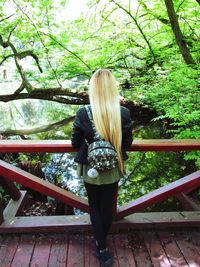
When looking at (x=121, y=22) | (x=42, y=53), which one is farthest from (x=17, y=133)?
(x=121, y=22)

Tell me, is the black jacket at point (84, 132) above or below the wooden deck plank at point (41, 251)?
above

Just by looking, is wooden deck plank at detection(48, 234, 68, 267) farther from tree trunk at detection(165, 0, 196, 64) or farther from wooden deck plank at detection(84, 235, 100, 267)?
tree trunk at detection(165, 0, 196, 64)

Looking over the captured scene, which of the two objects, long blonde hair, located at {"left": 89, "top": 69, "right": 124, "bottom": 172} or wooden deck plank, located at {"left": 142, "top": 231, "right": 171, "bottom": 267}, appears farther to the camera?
wooden deck plank, located at {"left": 142, "top": 231, "right": 171, "bottom": 267}

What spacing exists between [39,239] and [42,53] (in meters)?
8.25

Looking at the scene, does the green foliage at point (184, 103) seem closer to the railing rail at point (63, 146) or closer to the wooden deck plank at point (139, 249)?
the railing rail at point (63, 146)

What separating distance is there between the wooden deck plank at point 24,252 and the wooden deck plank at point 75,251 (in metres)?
0.34

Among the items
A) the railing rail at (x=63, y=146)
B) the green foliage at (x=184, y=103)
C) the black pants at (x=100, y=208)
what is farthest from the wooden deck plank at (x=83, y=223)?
the green foliage at (x=184, y=103)

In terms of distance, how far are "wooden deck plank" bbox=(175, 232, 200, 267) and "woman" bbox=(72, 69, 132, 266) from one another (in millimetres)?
657

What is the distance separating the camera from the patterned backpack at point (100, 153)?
7.04ft

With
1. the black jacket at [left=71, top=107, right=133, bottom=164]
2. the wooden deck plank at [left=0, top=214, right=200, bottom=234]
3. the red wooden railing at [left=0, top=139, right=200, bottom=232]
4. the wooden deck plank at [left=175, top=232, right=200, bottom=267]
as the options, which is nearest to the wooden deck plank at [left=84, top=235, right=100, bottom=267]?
the wooden deck plank at [left=0, top=214, right=200, bottom=234]

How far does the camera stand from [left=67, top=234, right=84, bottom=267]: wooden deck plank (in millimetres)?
2414

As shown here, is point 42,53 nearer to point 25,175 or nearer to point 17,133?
point 17,133

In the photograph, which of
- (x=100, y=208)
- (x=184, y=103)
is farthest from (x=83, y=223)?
(x=184, y=103)

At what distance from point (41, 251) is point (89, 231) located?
49 centimetres
